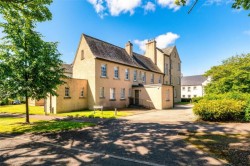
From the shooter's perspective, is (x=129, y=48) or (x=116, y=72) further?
(x=129, y=48)

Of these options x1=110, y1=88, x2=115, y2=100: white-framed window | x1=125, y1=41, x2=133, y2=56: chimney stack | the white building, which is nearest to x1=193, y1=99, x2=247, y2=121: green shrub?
x1=110, y1=88, x2=115, y2=100: white-framed window

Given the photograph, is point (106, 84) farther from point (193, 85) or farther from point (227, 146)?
point (193, 85)

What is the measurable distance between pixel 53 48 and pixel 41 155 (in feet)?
30.4

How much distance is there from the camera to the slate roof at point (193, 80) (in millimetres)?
64700

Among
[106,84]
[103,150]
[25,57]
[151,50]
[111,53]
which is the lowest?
[103,150]

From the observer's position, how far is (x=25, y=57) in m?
12.1

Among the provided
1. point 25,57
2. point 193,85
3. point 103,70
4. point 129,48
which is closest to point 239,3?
point 25,57

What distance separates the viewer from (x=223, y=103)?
475 inches

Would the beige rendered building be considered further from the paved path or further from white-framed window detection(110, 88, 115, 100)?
the paved path

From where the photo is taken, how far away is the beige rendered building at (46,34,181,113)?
873 inches

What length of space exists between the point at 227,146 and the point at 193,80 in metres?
65.1

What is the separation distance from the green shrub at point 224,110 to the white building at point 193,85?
54.9m

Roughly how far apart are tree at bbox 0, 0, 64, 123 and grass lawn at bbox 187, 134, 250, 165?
11131 millimetres

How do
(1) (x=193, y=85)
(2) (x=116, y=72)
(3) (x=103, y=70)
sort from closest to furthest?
1. (3) (x=103, y=70)
2. (2) (x=116, y=72)
3. (1) (x=193, y=85)
